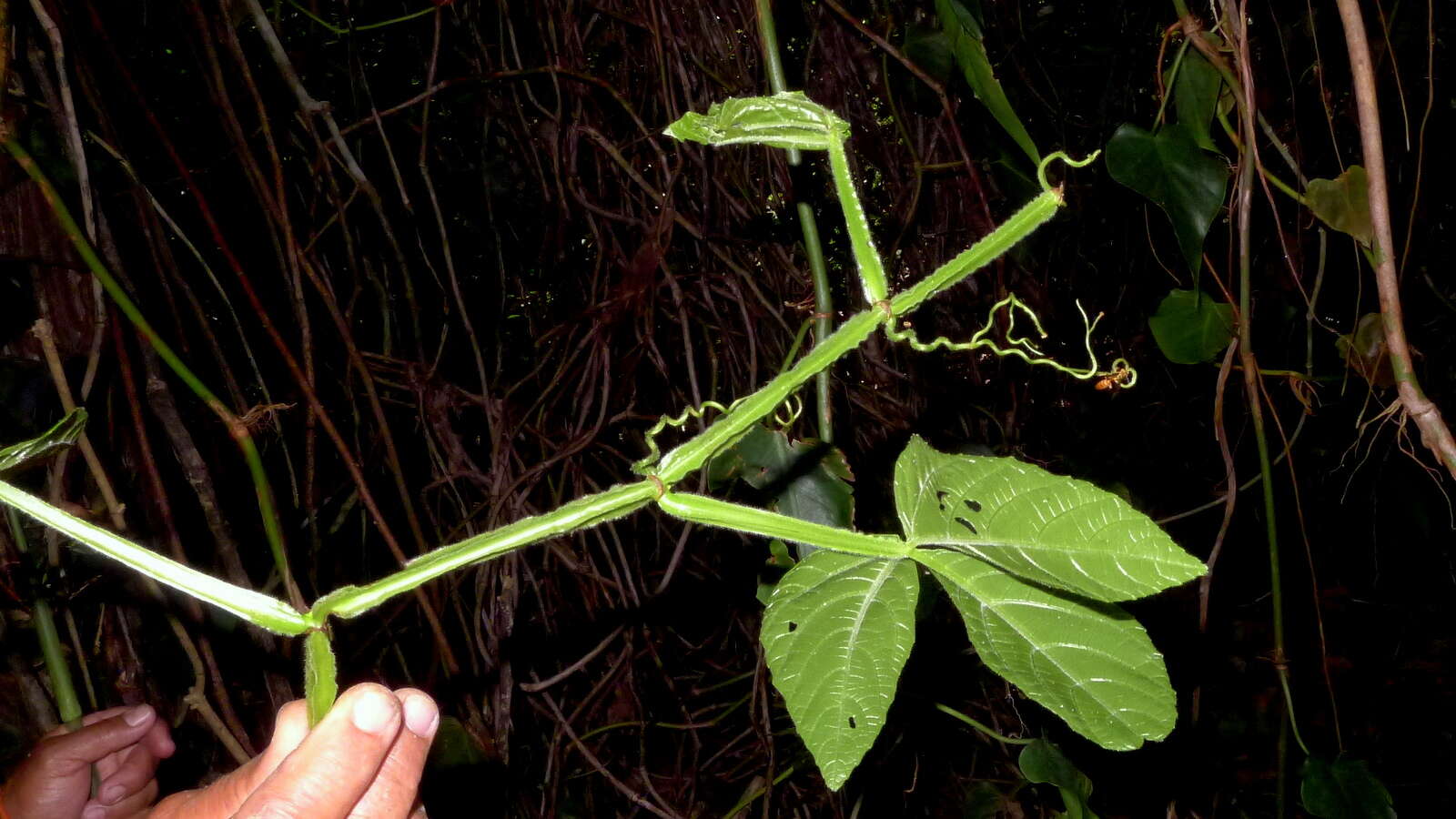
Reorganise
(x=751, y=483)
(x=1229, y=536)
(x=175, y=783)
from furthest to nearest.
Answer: (x=1229, y=536)
(x=175, y=783)
(x=751, y=483)

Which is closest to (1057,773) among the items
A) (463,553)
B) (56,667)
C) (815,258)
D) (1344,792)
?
(1344,792)

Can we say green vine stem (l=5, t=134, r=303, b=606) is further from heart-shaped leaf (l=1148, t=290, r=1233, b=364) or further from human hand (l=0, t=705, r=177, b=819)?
heart-shaped leaf (l=1148, t=290, r=1233, b=364)

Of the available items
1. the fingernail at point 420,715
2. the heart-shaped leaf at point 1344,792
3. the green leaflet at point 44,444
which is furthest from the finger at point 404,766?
the heart-shaped leaf at point 1344,792

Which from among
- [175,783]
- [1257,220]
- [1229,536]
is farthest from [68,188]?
[1229,536]

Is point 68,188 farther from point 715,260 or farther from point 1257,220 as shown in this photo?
point 1257,220

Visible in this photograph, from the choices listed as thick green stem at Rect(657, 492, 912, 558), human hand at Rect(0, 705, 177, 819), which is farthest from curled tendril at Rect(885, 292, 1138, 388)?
human hand at Rect(0, 705, 177, 819)

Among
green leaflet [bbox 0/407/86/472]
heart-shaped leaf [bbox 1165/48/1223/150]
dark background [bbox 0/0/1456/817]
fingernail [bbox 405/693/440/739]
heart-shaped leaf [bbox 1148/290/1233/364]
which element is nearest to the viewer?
green leaflet [bbox 0/407/86/472]
